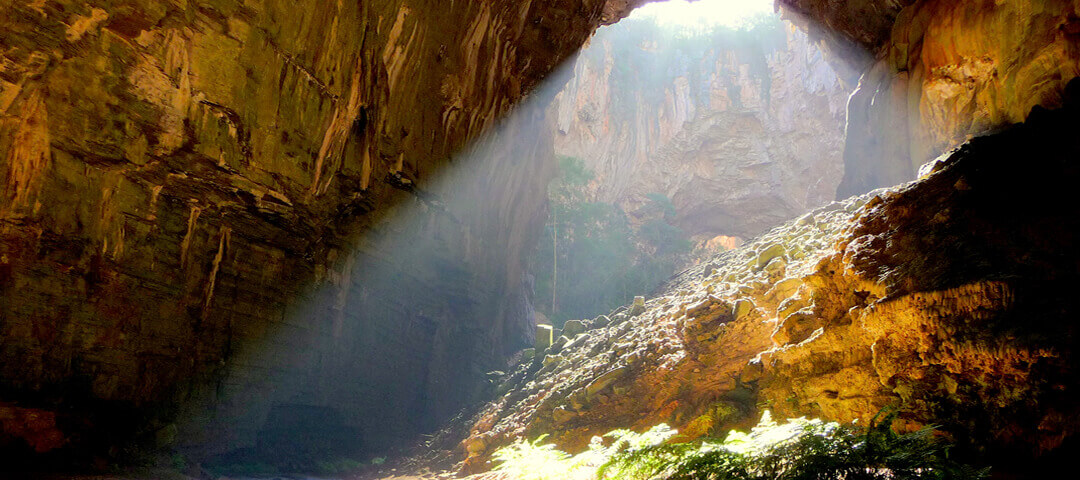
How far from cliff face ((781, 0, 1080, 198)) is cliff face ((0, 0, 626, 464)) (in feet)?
21.6

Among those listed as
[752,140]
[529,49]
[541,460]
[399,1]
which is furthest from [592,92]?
[541,460]

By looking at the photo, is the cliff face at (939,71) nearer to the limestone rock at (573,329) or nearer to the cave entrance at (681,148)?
the limestone rock at (573,329)

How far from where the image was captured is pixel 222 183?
7.36m

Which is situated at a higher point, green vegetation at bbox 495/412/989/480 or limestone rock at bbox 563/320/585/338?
limestone rock at bbox 563/320/585/338

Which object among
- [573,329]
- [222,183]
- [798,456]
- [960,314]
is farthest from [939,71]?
[573,329]

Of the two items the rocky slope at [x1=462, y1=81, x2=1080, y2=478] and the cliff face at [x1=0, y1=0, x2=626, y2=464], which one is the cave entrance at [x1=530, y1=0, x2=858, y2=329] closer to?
the cliff face at [x1=0, y1=0, x2=626, y2=464]

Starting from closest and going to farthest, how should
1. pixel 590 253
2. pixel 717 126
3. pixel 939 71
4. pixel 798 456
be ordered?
pixel 798 456 < pixel 939 71 < pixel 590 253 < pixel 717 126

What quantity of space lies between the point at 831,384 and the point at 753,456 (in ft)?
5.94

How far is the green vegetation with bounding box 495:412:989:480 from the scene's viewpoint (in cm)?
244

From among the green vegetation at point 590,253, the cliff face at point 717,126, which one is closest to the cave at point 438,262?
the green vegetation at point 590,253

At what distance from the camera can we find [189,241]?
24.9 feet

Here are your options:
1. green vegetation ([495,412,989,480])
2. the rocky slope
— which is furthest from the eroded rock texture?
green vegetation ([495,412,989,480])

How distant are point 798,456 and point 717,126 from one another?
3418cm

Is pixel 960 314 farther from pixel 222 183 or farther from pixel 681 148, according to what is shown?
pixel 681 148
